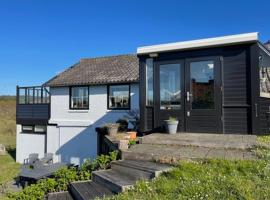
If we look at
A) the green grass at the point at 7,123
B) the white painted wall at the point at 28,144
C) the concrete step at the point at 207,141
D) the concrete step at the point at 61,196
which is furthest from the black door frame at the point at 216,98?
the green grass at the point at 7,123

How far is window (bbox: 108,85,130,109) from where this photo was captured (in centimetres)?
1691

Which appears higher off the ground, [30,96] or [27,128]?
[30,96]

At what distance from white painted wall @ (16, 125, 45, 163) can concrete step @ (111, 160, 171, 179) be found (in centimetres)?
1434

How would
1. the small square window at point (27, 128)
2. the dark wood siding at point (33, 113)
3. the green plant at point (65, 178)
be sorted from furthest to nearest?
the small square window at point (27, 128)
the dark wood siding at point (33, 113)
the green plant at point (65, 178)

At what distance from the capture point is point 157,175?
227 inches

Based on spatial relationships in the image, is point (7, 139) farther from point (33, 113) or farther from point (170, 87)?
point (170, 87)

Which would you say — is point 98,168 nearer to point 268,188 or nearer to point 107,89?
point 268,188

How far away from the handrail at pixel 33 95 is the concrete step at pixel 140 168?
46.2 feet

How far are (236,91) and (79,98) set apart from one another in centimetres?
1161

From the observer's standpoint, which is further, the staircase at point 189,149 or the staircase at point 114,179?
the staircase at point 189,149

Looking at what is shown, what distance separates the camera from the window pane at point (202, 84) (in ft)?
31.5

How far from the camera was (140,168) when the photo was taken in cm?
641

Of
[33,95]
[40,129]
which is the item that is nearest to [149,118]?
[40,129]

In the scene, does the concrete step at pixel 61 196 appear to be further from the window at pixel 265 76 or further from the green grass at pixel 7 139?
the window at pixel 265 76
